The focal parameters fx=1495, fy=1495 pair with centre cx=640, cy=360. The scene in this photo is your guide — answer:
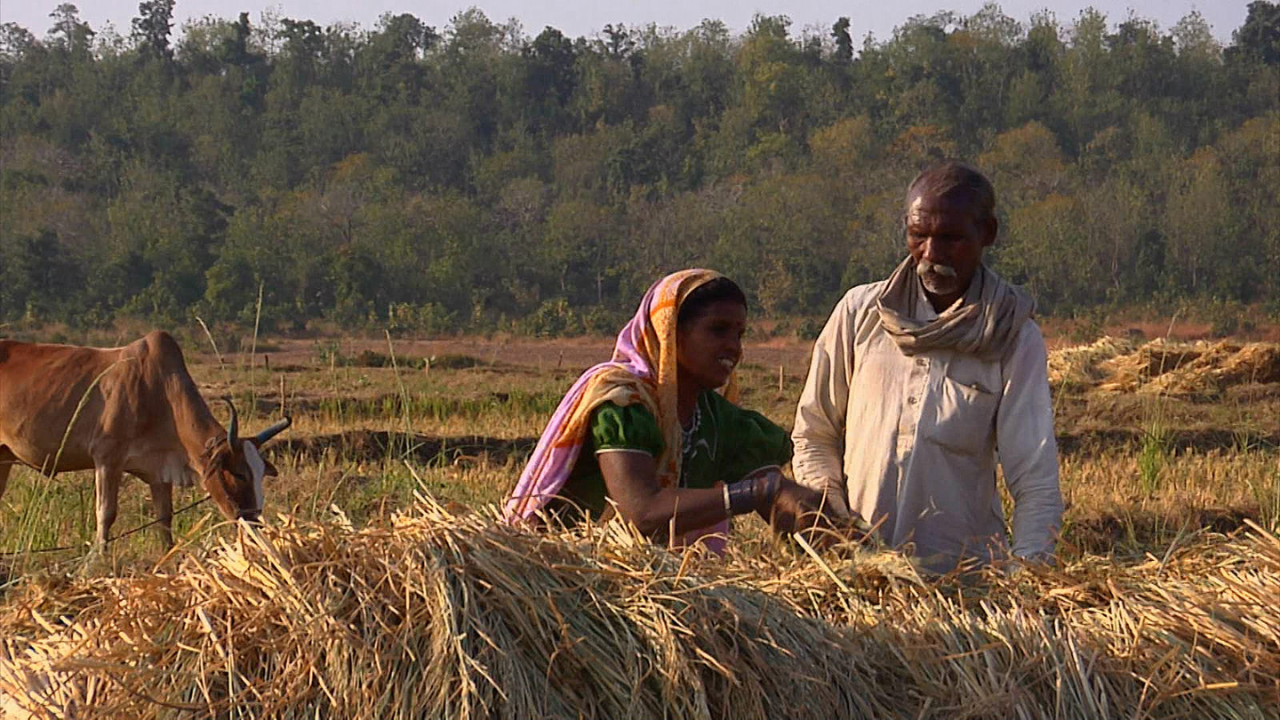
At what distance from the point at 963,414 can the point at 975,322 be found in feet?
0.72

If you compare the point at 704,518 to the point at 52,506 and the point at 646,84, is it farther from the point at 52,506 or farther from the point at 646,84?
the point at 646,84

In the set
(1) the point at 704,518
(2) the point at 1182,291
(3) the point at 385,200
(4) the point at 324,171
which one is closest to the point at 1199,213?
(2) the point at 1182,291

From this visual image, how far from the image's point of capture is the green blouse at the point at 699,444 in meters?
3.14

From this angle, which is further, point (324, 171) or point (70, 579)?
point (324, 171)

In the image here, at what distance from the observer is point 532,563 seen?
2.19 meters

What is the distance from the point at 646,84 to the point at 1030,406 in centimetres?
5376

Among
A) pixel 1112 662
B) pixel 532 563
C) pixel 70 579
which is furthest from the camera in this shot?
pixel 70 579

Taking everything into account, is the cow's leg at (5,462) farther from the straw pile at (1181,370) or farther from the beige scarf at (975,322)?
the straw pile at (1181,370)

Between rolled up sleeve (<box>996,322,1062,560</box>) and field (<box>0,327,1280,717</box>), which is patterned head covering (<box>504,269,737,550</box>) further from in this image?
rolled up sleeve (<box>996,322,1062,560</box>)

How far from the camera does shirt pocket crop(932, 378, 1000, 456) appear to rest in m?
3.38

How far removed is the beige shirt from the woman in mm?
307

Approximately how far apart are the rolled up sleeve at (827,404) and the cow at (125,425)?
4.30 meters

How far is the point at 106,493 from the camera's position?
24.3ft

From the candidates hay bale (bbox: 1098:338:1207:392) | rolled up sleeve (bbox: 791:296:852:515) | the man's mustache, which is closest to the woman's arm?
rolled up sleeve (bbox: 791:296:852:515)
